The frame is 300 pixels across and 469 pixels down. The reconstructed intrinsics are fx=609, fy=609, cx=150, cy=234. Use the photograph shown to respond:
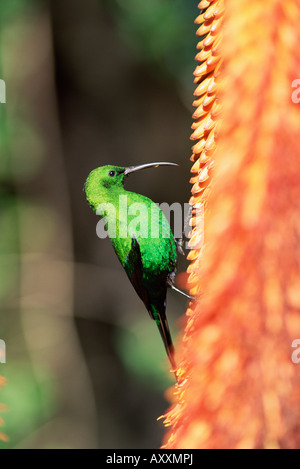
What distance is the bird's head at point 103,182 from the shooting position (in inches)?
19.4

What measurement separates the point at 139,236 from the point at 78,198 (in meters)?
0.91

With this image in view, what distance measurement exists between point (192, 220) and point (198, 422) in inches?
4.3

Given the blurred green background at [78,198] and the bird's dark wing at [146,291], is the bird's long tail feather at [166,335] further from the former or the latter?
the blurred green background at [78,198]

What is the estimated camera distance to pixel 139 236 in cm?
51

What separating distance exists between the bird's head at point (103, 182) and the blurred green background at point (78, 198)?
662 mm

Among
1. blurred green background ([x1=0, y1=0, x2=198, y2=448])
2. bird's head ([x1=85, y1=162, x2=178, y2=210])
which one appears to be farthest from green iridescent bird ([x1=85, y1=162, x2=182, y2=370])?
blurred green background ([x1=0, y1=0, x2=198, y2=448])

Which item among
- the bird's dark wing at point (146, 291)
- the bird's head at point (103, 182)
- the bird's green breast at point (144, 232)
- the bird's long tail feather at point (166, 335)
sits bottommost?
the bird's long tail feather at point (166, 335)

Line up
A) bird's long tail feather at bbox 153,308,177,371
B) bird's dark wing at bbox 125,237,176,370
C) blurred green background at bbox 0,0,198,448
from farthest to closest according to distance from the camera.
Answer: blurred green background at bbox 0,0,198,448 → bird's dark wing at bbox 125,237,176,370 → bird's long tail feather at bbox 153,308,177,371

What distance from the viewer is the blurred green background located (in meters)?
1.22

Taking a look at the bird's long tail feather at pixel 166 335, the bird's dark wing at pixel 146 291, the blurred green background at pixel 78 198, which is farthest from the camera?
the blurred green background at pixel 78 198

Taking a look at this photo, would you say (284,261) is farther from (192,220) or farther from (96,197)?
(96,197)

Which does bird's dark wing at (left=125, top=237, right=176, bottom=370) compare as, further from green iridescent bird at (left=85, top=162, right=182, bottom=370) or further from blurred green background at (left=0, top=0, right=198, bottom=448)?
blurred green background at (left=0, top=0, right=198, bottom=448)

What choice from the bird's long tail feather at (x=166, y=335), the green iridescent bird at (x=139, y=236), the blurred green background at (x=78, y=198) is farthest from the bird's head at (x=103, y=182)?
the blurred green background at (x=78, y=198)

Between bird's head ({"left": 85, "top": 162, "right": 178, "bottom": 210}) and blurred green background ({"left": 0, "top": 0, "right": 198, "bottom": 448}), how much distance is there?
662 mm
